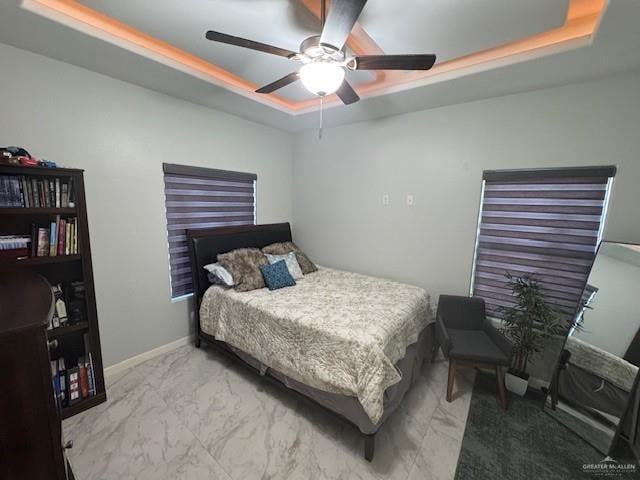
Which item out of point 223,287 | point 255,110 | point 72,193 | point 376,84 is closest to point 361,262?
point 223,287

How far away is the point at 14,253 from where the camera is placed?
68.8 inches

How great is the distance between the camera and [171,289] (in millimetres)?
2830

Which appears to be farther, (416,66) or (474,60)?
(474,60)

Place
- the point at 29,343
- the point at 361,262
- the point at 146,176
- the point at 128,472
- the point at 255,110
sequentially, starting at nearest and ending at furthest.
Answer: the point at 29,343 → the point at 128,472 → the point at 146,176 → the point at 255,110 → the point at 361,262

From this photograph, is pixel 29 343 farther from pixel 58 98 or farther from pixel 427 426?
pixel 427 426

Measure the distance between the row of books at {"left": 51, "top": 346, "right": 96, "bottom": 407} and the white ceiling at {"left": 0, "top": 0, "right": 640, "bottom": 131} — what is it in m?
2.25

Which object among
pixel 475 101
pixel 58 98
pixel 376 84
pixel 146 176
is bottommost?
pixel 146 176

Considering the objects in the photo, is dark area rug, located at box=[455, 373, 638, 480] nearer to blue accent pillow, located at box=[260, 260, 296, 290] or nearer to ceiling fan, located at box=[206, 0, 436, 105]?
blue accent pillow, located at box=[260, 260, 296, 290]

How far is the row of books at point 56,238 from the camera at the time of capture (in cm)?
183

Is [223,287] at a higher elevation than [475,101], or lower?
lower

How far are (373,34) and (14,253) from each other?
2796 millimetres

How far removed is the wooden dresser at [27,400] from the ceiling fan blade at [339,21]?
1568 mm

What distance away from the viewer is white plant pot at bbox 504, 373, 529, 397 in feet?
7.51

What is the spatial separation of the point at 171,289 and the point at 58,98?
1848mm
